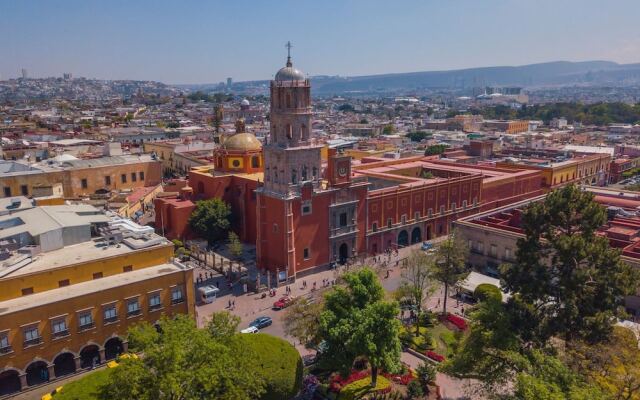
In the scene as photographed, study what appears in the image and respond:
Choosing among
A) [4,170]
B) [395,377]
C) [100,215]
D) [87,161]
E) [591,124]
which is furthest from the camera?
[591,124]

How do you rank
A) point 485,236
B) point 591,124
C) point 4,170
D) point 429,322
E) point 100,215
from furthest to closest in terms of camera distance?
1. point 591,124
2. point 4,170
3. point 485,236
4. point 100,215
5. point 429,322

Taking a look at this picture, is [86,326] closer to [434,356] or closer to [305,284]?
[305,284]

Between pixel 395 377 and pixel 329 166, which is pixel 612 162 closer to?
pixel 329 166

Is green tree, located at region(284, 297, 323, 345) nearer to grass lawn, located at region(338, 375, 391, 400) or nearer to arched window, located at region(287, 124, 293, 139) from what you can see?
grass lawn, located at region(338, 375, 391, 400)

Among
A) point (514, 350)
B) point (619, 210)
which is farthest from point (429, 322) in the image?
point (619, 210)

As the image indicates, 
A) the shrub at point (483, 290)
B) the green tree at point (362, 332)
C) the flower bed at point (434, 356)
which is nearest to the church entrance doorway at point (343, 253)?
the shrub at point (483, 290)
